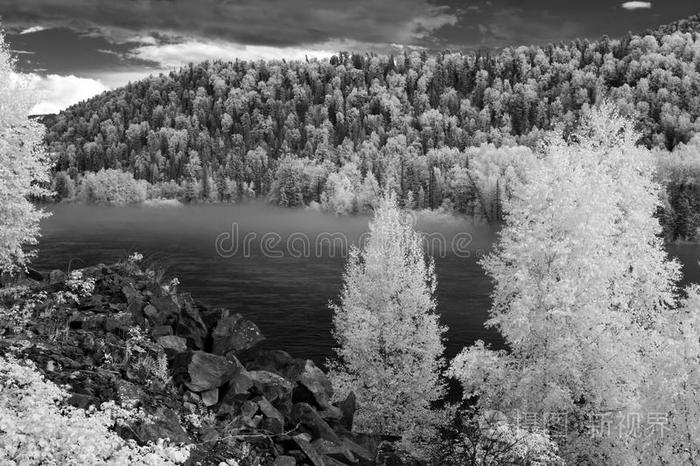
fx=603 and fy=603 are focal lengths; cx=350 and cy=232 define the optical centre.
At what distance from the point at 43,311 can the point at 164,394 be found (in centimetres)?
749

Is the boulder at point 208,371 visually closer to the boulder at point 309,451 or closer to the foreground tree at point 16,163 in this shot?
the boulder at point 309,451

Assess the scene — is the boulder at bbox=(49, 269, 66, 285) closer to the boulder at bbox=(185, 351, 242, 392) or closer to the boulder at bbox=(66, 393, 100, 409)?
the boulder at bbox=(185, 351, 242, 392)

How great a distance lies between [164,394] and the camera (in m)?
17.5

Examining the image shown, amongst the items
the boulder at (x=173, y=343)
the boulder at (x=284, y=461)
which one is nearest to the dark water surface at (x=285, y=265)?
the boulder at (x=173, y=343)

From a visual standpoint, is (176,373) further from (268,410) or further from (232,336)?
(232,336)

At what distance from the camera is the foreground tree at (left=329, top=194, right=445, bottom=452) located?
3516cm

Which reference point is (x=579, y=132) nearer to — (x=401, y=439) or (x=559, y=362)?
(x=559, y=362)

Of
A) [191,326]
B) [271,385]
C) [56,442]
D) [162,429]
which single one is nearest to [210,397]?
[271,385]

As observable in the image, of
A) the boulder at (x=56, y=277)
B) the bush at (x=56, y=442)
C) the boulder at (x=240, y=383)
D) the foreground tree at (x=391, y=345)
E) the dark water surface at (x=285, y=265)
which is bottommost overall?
the dark water surface at (x=285, y=265)

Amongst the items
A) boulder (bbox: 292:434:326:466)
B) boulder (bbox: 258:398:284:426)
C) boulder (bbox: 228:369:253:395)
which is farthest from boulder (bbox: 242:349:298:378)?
boulder (bbox: 292:434:326:466)

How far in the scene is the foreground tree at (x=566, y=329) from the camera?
23406mm

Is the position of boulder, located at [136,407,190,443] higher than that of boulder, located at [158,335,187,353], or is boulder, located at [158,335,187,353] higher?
boulder, located at [136,407,190,443]

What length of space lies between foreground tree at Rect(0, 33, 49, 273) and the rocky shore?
825cm

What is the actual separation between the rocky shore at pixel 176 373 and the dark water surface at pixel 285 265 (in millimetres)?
4428
